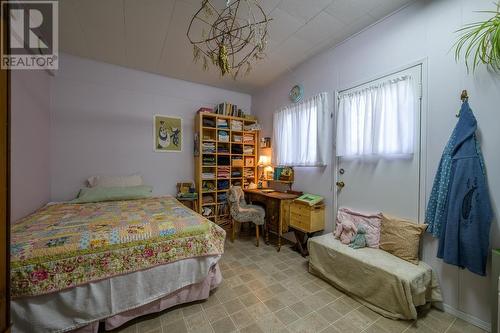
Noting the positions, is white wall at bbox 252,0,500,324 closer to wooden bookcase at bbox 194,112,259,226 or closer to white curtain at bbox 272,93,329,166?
white curtain at bbox 272,93,329,166

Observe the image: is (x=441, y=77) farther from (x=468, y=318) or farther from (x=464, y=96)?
(x=468, y=318)

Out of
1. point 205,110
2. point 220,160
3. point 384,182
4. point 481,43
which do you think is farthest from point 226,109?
point 481,43

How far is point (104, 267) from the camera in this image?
1410mm

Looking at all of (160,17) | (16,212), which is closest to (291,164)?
(160,17)

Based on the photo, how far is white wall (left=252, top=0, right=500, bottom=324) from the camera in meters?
1.50

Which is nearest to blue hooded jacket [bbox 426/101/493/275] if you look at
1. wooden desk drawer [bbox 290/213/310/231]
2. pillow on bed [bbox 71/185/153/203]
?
wooden desk drawer [bbox 290/213/310/231]

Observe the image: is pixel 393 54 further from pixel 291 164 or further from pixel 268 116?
pixel 268 116

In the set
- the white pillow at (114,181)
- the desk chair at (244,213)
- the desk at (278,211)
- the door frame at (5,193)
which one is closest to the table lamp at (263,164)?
the desk at (278,211)

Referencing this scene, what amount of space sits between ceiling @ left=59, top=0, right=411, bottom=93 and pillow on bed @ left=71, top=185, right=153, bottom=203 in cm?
197

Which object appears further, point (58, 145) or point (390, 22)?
point (58, 145)

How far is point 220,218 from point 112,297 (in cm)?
248

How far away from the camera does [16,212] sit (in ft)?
6.25

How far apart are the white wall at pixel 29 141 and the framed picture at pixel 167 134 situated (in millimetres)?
1399

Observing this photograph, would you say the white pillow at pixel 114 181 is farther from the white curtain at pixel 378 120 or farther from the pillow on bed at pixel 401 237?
the pillow on bed at pixel 401 237
